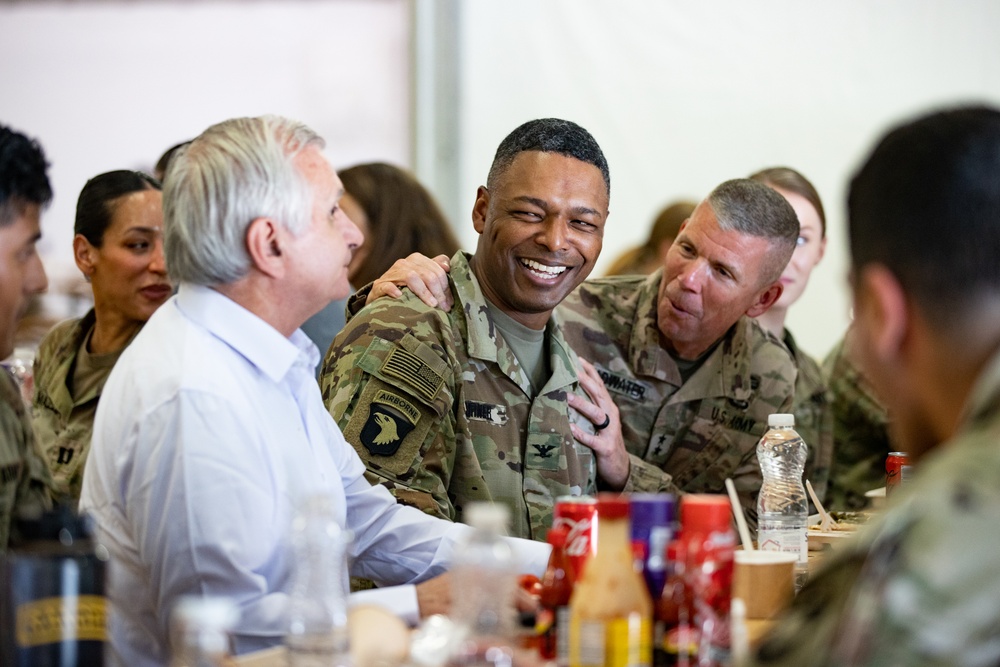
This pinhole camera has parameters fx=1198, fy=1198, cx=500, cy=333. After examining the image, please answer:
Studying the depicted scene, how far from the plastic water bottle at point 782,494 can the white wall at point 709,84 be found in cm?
280

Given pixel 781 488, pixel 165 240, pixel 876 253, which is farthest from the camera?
pixel 781 488

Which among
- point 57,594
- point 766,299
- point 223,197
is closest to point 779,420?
point 766,299

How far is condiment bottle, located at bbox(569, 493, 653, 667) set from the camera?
1498mm

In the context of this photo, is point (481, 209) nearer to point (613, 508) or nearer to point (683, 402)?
point (683, 402)

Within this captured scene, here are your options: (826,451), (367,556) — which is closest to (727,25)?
(826,451)

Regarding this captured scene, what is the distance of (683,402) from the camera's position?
3.85 m

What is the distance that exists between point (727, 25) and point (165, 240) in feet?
15.4

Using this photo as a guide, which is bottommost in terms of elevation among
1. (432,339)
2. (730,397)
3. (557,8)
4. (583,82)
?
(730,397)

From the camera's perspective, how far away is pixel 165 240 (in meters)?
2.15

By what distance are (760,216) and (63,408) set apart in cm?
230

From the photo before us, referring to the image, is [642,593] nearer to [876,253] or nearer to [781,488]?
[876,253]

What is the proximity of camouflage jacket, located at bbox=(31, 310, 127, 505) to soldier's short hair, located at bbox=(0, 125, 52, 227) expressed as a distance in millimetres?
1693

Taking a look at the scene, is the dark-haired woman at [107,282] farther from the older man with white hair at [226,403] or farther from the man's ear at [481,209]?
the older man with white hair at [226,403]

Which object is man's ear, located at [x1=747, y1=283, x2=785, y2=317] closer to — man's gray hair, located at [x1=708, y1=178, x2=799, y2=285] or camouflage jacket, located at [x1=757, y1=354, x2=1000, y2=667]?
man's gray hair, located at [x1=708, y1=178, x2=799, y2=285]
